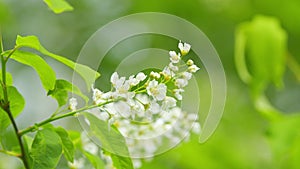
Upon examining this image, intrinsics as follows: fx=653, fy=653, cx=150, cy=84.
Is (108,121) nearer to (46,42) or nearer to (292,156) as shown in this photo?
(292,156)

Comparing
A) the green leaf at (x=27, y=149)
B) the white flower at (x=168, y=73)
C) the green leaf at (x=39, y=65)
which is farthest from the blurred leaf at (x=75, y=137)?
the white flower at (x=168, y=73)

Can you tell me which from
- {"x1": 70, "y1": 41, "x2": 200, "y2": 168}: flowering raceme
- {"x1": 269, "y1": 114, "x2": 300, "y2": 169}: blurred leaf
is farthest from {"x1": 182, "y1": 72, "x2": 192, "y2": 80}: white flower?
{"x1": 269, "y1": 114, "x2": 300, "y2": 169}: blurred leaf

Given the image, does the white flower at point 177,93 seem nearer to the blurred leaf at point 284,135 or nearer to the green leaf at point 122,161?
the green leaf at point 122,161

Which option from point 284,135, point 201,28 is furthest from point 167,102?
point 201,28

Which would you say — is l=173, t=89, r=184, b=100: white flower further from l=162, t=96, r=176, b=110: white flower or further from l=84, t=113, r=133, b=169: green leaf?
l=84, t=113, r=133, b=169: green leaf

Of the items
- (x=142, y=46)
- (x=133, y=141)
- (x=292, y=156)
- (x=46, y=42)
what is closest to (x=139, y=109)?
(x=133, y=141)

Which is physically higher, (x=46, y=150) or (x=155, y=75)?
(x=155, y=75)

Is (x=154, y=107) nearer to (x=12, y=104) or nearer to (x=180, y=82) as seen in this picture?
(x=180, y=82)
